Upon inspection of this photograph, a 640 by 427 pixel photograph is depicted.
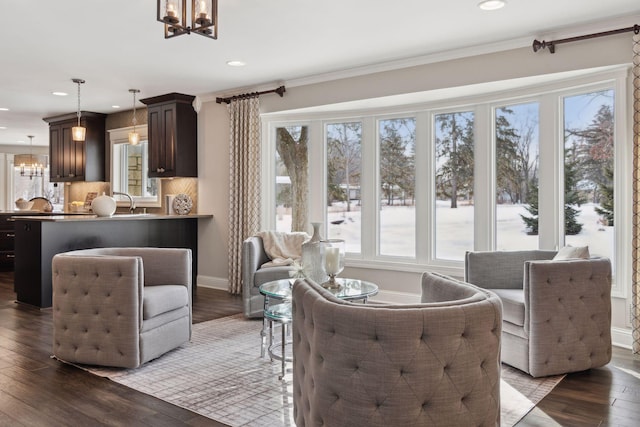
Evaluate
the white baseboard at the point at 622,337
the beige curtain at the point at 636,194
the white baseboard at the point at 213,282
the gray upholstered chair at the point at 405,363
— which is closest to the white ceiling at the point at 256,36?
the beige curtain at the point at 636,194

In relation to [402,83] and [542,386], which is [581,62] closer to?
[402,83]

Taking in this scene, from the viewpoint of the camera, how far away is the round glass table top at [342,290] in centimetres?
357

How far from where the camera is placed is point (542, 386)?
10.8 ft

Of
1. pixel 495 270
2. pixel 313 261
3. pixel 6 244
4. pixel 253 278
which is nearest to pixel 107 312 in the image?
pixel 313 261

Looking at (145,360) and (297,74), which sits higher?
(297,74)

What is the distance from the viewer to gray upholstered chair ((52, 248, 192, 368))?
3.54 m

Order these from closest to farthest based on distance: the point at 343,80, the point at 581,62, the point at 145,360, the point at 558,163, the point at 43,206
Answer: the point at 145,360 < the point at 581,62 < the point at 558,163 < the point at 343,80 < the point at 43,206

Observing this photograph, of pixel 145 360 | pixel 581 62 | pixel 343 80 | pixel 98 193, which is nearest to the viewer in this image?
pixel 145 360

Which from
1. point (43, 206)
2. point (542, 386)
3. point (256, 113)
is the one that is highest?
point (256, 113)

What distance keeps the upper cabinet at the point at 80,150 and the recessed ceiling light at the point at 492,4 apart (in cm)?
658

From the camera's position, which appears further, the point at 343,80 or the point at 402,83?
the point at 343,80

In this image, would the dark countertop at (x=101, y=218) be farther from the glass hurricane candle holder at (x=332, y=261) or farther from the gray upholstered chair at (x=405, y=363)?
the gray upholstered chair at (x=405, y=363)

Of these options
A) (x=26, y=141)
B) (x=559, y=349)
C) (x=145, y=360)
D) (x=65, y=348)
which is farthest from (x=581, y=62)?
(x=26, y=141)

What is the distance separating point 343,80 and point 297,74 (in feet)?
1.75
